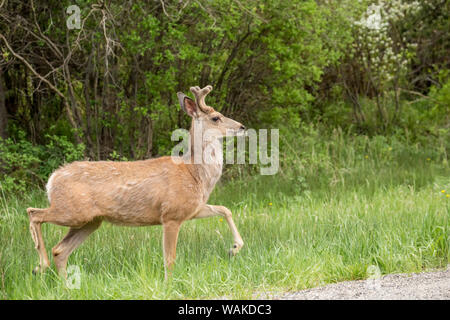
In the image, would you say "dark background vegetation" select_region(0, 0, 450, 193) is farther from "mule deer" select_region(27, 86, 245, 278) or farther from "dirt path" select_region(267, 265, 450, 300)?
"dirt path" select_region(267, 265, 450, 300)

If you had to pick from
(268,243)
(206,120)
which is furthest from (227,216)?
(206,120)

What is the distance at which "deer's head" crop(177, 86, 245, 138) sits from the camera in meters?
6.87

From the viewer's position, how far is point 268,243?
7.37 meters

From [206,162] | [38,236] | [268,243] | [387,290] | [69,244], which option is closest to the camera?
[387,290]

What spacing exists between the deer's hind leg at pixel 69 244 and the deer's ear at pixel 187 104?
1.44 metres

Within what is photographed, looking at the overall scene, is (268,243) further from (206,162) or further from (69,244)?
(69,244)

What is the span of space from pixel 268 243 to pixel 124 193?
5.94 feet

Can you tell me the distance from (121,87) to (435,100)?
7470mm

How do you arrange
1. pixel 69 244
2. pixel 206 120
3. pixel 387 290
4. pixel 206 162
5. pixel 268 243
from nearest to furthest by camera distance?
pixel 387 290 → pixel 69 244 → pixel 206 162 → pixel 206 120 → pixel 268 243

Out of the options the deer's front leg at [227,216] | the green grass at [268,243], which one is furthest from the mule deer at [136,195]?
the green grass at [268,243]

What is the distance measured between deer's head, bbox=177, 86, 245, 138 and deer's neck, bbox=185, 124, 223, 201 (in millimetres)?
106

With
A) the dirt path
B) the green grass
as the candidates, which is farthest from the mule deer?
the dirt path

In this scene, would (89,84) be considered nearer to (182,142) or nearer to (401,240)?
(182,142)

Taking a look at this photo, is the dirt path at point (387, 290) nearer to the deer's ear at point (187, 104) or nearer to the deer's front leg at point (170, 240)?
the deer's front leg at point (170, 240)
